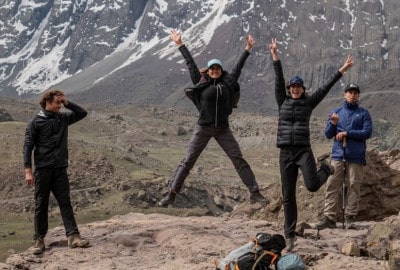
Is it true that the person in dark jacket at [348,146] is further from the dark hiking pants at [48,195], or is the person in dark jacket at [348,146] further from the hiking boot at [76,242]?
the dark hiking pants at [48,195]

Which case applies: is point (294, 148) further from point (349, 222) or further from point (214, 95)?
point (349, 222)

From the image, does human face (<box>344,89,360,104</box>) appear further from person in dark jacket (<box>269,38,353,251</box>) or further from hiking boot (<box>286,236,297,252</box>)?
hiking boot (<box>286,236,297,252</box>)

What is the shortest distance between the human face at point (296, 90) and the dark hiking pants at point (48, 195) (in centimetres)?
407

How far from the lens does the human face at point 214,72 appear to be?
11.5 meters

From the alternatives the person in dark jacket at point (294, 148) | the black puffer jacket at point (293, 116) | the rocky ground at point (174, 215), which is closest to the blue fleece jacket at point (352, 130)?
the rocky ground at point (174, 215)

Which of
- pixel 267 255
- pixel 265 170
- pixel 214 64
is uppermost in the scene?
pixel 214 64

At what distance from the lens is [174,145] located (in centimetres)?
9050

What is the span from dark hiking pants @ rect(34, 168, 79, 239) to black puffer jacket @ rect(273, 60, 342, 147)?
3739 millimetres

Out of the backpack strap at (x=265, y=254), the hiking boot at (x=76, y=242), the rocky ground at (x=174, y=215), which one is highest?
the backpack strap at (x=265, y=254)

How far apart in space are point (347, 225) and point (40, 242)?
5.85 meters

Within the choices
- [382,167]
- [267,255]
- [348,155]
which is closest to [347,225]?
[348,155]

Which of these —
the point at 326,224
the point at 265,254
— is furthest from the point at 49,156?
the point at 326,224

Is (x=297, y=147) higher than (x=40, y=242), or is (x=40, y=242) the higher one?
(x=297, y=147)

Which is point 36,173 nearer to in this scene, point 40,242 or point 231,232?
point 40,242
